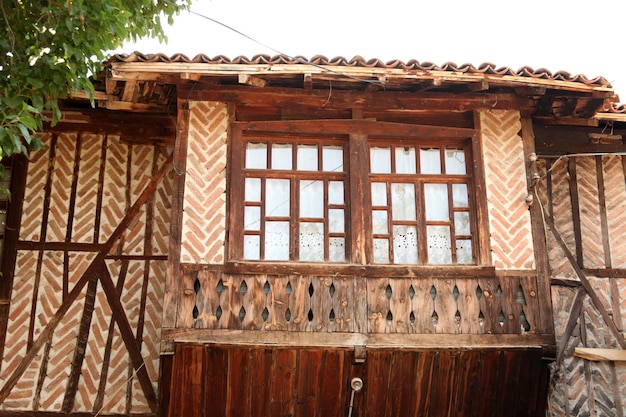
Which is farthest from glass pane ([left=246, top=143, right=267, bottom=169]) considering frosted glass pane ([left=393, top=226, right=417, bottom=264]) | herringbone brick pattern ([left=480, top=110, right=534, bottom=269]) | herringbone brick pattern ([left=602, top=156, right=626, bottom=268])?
herringbone brick pattern ([left=602, top=156, right=626, bottom=268])

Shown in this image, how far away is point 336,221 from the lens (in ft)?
31.3

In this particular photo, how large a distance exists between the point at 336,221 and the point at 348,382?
1.86 meters

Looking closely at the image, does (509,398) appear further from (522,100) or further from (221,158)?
(221,158)

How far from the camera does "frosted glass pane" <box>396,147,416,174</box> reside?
9875 mm

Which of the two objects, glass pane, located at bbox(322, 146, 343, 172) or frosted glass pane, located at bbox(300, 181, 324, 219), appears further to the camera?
glass pane, located at bbox(322, 146, 343, 172)

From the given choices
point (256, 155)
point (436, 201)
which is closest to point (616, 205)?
point (436, 201)

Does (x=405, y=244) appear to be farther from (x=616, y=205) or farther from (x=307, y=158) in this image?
(x=616, y=205)

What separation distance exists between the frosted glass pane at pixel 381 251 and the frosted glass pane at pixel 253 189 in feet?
4.89

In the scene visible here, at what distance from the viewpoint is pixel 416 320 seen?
29.7 feet

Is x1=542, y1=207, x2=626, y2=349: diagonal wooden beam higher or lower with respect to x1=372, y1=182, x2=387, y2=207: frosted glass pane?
lower

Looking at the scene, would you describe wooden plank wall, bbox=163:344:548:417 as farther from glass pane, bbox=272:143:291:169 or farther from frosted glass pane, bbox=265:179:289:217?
glass pane, bbox=272:143:291:169

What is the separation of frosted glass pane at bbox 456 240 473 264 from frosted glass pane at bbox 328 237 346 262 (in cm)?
134

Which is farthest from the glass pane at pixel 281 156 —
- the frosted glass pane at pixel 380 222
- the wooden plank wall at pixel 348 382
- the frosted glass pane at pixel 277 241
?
Result: the wooden plank wall at pixel 348 382

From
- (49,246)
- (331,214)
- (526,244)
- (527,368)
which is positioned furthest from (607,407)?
(49,246)
